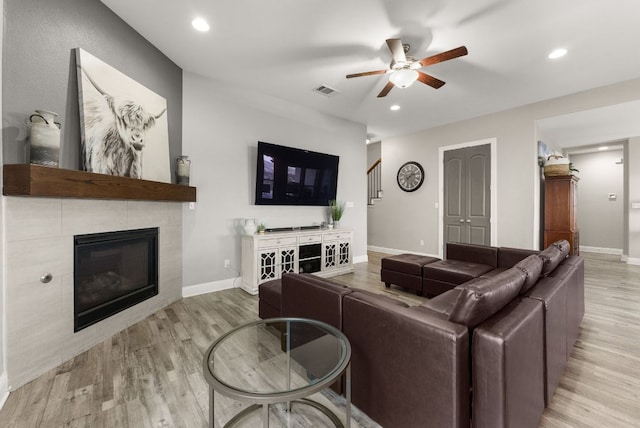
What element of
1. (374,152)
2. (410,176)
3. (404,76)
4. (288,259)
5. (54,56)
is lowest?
(288,259)

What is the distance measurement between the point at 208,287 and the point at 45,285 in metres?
1.83

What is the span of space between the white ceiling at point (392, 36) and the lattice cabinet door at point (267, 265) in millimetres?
2403

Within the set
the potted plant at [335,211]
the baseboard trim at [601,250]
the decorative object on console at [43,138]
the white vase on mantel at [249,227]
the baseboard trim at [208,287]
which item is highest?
the decorative object on console at [43,138]

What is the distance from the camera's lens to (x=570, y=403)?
5.25 ft


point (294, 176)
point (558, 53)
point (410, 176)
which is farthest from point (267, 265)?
point (558, 53)

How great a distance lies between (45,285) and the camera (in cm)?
194

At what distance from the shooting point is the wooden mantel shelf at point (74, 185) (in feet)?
5.60

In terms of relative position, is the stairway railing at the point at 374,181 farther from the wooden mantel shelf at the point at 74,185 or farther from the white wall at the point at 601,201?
the wooden mantel shelf at the point at 74,185

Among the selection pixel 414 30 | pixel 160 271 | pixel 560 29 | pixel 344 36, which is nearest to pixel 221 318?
pixel 160 271

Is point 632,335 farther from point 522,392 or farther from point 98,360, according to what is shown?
point 98,360

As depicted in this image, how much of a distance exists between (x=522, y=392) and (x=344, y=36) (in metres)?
3.10

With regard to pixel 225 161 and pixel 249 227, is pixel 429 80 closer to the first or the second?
pixel 225 161

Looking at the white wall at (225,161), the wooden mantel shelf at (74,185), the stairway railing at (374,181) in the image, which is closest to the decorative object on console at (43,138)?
the wooden mantel shelf at (74,185)

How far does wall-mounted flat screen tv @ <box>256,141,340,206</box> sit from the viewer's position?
408 cm
